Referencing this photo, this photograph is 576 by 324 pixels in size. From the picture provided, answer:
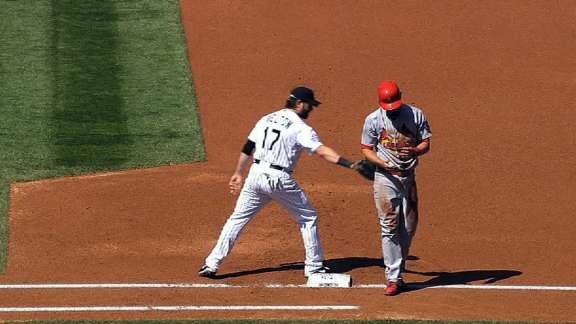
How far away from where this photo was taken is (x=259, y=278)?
39.1ft

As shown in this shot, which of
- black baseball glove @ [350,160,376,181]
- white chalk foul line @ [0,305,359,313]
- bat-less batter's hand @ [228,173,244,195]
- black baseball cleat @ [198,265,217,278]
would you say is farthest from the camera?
black baseball cleat @ [198,265,217,278]

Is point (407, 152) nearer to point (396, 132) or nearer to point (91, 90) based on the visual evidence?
point (396, 132)

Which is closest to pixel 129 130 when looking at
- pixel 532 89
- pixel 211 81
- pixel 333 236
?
pixel 211 81

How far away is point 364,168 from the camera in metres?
10.8

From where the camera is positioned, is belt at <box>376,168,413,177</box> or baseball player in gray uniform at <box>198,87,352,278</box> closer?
belt at <box>376,168,413,177</box>

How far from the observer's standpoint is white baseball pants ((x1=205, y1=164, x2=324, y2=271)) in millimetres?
11438

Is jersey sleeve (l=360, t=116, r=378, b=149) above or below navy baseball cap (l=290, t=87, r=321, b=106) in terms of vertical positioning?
below

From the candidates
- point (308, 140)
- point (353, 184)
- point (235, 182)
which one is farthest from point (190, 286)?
point (353, 184)

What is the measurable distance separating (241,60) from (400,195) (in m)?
8.27

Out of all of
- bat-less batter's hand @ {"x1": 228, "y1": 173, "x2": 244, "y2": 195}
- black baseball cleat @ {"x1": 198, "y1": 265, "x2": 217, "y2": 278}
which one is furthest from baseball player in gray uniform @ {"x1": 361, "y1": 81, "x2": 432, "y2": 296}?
black baseball cleat @ {"x1": 198, "y1": 265, "x2": 217, "y2": 278}

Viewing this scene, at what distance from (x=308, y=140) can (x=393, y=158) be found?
0.84 metres

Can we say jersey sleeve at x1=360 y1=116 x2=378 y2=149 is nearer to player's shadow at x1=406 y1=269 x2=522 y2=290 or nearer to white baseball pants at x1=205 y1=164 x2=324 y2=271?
white baseball pants at x1=205 y1=164 x2=324 y2=271

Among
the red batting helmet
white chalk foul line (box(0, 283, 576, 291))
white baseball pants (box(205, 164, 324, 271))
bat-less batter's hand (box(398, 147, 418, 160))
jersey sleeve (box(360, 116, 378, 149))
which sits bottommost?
white chalk foul line (box(0, 283, 576, 291))

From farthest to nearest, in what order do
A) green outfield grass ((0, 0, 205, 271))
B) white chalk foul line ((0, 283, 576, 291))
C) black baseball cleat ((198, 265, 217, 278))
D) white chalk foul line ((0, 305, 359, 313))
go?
green outfield grass ((0, 0, 205, 271)), black baseball cleat ((198, 265, 217, 278)), white chalk foul line ((0, 283, 576, 291)), white chalk foul line ((0, 305, 359, 313))
